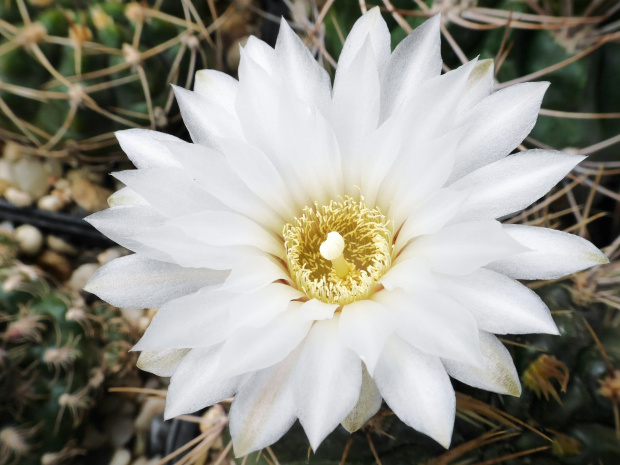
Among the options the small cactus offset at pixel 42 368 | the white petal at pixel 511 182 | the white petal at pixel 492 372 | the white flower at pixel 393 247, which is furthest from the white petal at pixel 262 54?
the small cactus offset at pixel 42 368

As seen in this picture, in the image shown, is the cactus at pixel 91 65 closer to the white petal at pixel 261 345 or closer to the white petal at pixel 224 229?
the white petal at pixel 224 229

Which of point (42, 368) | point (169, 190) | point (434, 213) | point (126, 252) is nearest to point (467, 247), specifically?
point (434, 213)

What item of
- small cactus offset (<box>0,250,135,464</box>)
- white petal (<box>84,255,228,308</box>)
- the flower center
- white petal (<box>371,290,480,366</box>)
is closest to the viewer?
white petal (<box>371,290,480,366</box>)

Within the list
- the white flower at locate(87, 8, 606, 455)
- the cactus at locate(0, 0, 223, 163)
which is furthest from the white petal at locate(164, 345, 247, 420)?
the cactus at locate(0, 0, 223, 163)

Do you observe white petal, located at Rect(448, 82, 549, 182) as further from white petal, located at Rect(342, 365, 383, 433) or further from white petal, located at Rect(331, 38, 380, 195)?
white petal, located at Rect(342, 365, 383, 433)

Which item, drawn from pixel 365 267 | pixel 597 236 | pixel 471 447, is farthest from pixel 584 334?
pixel 597 236

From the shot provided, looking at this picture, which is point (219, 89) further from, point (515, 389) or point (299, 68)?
point (515, 389)

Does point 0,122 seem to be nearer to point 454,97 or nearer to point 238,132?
point 238,132
